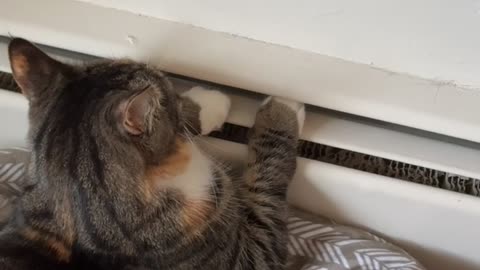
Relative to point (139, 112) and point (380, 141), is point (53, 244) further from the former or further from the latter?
point (380, 141)

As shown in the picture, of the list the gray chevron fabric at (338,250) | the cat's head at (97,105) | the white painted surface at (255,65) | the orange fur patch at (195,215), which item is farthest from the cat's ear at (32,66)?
the gray chevron fabric at (338,250)

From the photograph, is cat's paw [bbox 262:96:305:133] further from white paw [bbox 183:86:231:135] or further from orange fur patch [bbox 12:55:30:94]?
orange fur patch [bbox 12:55:30:94]

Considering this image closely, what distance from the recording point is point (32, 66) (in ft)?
2.95

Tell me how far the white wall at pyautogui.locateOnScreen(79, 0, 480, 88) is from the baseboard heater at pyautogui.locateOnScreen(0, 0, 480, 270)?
0.06 ft

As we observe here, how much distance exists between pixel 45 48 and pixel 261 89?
36 cm

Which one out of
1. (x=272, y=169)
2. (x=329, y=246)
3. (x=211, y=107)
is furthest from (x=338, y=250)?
(x=211, y=107)

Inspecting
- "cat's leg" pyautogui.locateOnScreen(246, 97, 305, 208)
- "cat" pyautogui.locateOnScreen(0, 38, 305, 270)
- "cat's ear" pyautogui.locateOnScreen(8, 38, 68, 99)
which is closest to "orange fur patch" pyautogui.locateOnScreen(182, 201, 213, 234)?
"cat" pyautogui.locateOnScreen(0, 38, 305, 270)

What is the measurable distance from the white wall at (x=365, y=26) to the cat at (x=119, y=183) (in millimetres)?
136

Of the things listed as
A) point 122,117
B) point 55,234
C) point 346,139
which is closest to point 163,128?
point 122,117

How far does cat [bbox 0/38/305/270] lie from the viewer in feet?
2.75

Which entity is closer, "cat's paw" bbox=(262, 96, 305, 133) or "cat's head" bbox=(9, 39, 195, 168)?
"cat's head" bbox=(9, 39, 195, 168)

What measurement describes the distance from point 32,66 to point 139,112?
20cm

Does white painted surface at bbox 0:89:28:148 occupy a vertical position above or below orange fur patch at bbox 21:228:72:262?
above

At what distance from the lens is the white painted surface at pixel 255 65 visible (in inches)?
39.6
